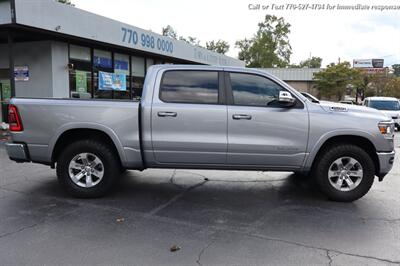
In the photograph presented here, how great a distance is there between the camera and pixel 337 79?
42.8 metres

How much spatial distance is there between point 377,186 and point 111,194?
467cm

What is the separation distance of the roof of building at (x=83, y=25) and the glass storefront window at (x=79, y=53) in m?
1.04

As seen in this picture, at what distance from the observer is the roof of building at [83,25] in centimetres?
1013

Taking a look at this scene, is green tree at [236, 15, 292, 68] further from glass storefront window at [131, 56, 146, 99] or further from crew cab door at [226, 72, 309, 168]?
crew cab door at [226, 72, 309, 168]

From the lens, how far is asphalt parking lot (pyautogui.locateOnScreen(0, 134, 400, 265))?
365 cm

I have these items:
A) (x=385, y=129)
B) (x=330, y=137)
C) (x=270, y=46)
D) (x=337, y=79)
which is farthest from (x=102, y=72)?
(x=270, y=46)

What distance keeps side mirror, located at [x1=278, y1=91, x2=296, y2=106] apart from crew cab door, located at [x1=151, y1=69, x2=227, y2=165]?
80cm

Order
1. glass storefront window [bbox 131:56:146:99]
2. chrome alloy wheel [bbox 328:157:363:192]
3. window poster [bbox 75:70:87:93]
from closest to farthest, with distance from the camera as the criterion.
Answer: chrome alloy wheel [bbox 328:157:363:192]
window poster [bbox 75:70:87:93]
glass storefront window [bbox 131:56:146:99]

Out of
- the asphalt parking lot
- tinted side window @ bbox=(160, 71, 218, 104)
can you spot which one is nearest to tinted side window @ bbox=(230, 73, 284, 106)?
tinted side window @ bbox=(160, 71, 218, 104)

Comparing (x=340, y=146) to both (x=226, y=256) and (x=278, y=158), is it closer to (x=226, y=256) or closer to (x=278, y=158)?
(x=278, y=158)

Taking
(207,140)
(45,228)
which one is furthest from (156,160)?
(45,228)


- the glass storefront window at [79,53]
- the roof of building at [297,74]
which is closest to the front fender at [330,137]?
the glass storefront window at [79,53]

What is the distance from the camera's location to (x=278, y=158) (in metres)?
5.29

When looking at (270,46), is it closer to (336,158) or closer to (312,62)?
Result: (312,62)
